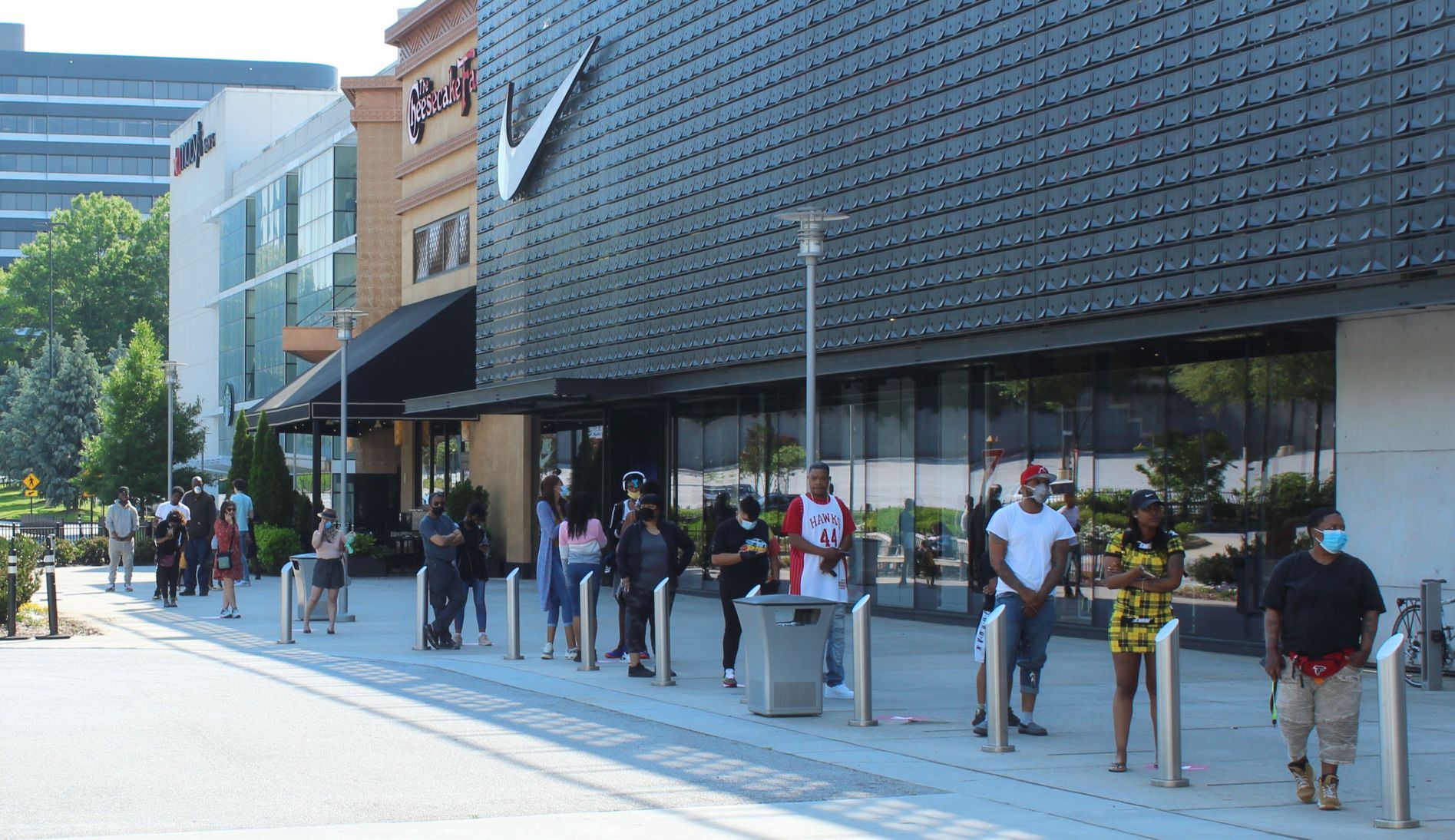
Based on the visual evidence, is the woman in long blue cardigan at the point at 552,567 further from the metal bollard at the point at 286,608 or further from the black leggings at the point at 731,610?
the metal bollard at the point at 286,608

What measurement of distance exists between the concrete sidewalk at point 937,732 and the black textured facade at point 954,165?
3997 millimetres

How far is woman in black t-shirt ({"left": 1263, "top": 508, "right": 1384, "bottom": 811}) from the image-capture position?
8.70 meters

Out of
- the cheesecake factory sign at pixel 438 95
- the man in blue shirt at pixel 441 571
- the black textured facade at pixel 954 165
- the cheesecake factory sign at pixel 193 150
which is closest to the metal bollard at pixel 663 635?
the man in blue shirt at pixel 441 571

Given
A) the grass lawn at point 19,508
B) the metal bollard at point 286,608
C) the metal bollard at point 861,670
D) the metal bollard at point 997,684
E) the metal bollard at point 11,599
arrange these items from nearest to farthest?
the metal bollard at point 997,684, the metal bollard at point 861,670, the metal bollard at point 286,608, the metal bollard at point 11,599, the grass lawn at point 19,508

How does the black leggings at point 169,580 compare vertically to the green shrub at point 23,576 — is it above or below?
below

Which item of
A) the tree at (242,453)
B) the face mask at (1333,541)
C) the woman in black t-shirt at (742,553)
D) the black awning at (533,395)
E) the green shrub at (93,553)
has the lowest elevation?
the green shrub at (93,553)

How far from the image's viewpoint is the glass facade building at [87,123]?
125562 mm

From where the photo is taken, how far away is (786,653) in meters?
12.4

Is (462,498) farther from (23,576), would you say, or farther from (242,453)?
(23,576)

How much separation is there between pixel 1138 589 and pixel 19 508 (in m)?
103

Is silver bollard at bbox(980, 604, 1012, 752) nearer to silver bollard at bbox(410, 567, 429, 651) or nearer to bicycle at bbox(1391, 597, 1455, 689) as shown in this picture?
bicycle at bbox(1391, 597, 1455, 689)

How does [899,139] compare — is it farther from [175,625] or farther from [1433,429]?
[175,625]

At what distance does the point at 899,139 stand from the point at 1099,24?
355 cm

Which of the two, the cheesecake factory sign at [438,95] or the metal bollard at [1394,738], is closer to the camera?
the metal bollard at [1394,738]
